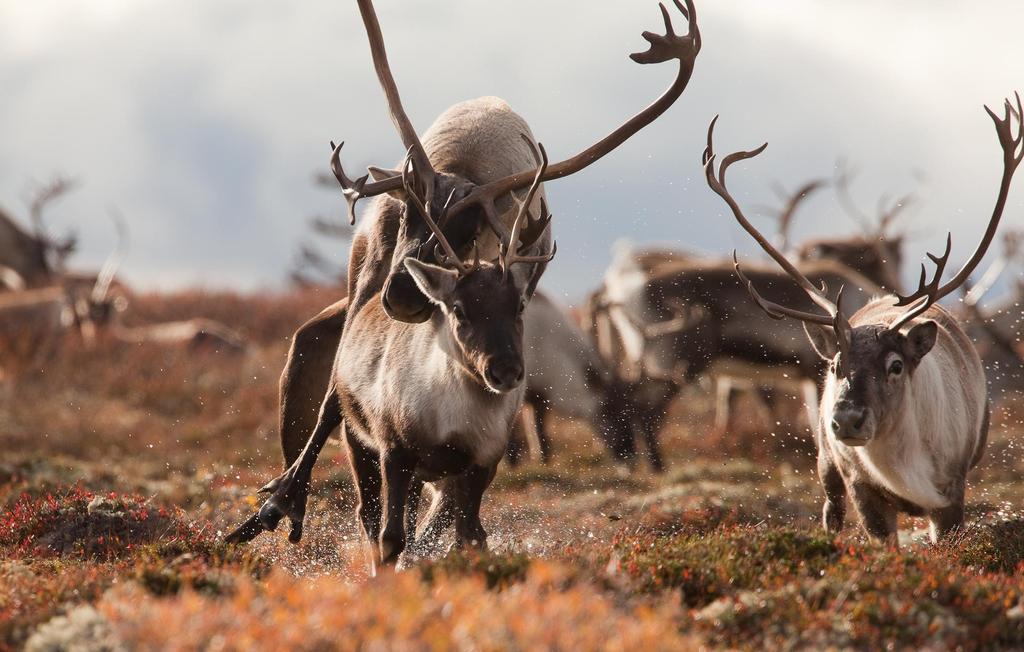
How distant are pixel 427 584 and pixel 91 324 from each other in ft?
60.0

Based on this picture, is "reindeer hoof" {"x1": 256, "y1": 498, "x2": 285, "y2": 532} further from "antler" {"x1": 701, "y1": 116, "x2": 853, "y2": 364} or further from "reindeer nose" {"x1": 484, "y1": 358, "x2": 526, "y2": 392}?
"antler" {"x1": 701, "y1": 116, "x2": 853, "y2": 364}

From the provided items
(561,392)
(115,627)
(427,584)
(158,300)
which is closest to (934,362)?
(427,584)

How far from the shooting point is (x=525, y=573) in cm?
539

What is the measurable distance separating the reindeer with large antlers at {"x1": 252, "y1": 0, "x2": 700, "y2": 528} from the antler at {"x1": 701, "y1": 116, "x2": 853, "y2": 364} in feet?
1.70

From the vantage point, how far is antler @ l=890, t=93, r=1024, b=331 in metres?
6.94

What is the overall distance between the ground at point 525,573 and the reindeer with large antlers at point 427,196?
3.27 ft

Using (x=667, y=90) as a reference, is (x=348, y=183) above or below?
below

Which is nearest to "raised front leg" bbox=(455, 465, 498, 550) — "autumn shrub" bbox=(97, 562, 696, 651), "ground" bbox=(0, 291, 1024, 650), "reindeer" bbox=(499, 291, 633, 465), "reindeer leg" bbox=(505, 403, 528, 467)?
"ground" bbox=(0, 291, 1024, 650)

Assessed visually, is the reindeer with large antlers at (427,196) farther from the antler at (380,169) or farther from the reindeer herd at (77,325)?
the reindeer herd at (77,325)

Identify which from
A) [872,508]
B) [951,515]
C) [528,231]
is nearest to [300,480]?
[528,231]

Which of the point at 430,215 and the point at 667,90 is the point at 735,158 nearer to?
the point at 667,90

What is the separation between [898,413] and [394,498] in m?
2.62

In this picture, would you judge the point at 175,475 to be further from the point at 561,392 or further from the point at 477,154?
the point at 477,154

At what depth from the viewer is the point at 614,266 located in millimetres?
16297
